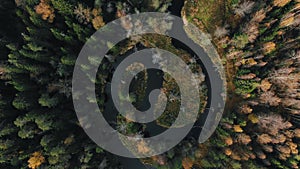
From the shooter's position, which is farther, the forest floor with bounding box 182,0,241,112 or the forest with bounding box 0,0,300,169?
the forest floor with bounding box 182,0,241,112

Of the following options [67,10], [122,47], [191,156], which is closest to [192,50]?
[122,47]

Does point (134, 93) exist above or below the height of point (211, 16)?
below

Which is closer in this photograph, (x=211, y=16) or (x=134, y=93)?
(x=211, y=16)

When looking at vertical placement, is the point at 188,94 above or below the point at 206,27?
below

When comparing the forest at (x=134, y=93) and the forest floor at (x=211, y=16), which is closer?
the forest at (x=134, y=93)

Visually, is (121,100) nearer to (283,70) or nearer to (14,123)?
(14,123)

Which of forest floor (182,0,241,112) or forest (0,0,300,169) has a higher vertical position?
forest floor (182,0,241,112)

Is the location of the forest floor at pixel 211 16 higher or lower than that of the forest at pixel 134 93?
higher

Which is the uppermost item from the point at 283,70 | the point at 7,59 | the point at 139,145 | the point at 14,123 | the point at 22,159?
the point at 283,70
